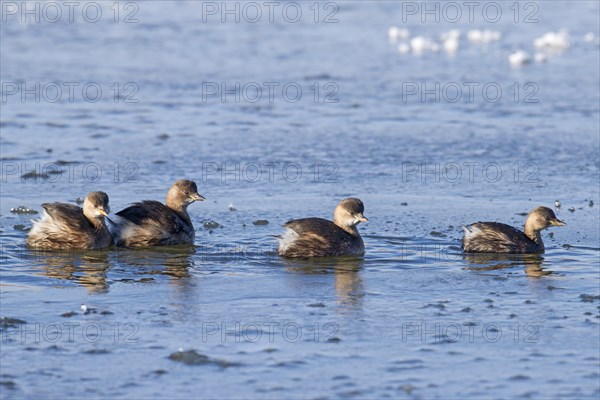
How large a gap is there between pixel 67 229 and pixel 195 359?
3.64m

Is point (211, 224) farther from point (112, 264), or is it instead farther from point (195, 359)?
point (195, 359)

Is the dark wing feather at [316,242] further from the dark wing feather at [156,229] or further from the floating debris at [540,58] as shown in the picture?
the floating debris at [540,58]

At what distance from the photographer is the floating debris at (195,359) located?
7.99 metres

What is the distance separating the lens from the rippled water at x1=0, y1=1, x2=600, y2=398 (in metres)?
8.03

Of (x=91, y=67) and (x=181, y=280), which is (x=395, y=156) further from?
(x=91, y=67)

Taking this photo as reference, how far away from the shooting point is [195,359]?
8047 mm

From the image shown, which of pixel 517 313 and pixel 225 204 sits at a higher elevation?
pixel 225 204

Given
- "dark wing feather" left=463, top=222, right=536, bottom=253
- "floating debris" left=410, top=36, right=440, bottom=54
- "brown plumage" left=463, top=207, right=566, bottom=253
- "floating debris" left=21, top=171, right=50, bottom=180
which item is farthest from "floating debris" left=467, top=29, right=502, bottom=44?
"dark wing feather" left=463, top=222, right=536, bottom=253

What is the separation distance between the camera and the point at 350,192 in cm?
1370

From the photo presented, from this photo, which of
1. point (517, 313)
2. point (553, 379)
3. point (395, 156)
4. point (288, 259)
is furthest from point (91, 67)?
point (553, 379)

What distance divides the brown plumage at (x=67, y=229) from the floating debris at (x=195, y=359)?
3449mm

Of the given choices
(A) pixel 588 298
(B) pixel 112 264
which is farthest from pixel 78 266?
(A) pixel 588 298

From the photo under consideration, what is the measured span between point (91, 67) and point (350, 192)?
8.38 metres

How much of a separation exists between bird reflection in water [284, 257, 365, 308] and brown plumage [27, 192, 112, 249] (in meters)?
1.86
